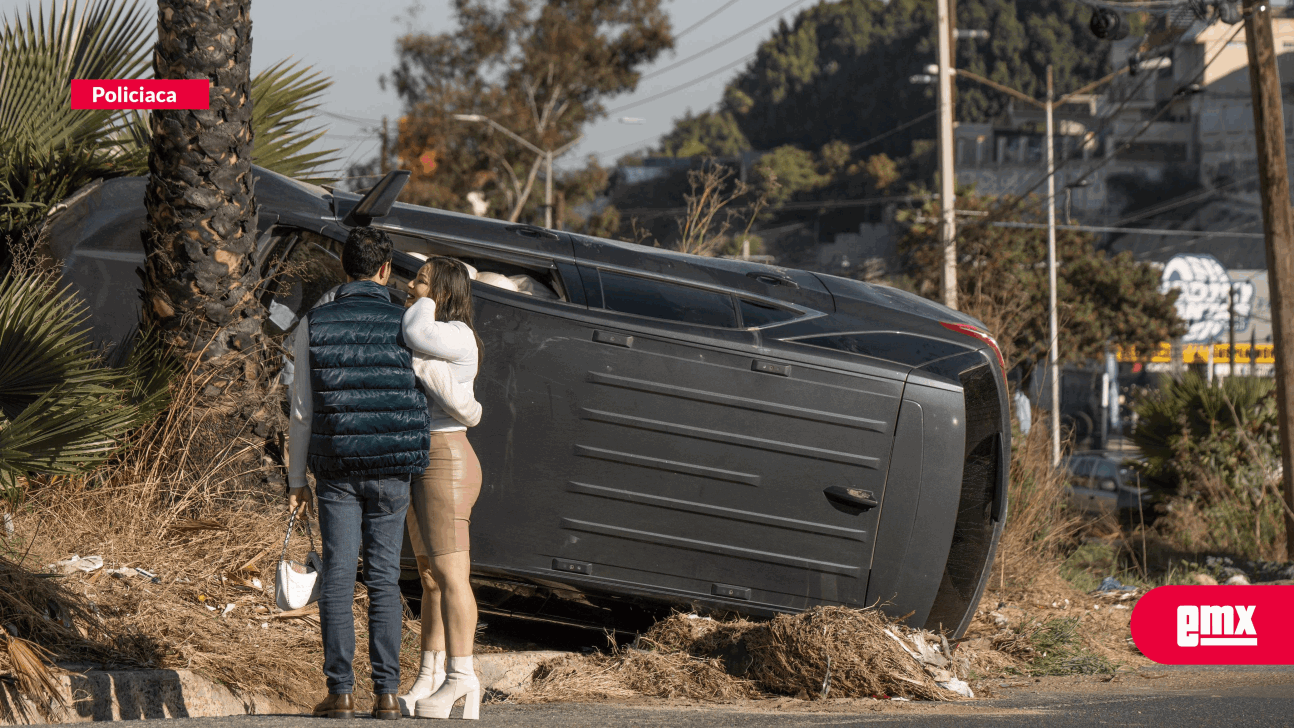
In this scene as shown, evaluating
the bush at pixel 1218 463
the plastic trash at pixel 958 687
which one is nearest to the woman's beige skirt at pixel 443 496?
the plastic trash at pixel 958 687

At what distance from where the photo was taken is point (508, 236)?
5.42 m

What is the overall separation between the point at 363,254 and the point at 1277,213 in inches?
Answer: 410

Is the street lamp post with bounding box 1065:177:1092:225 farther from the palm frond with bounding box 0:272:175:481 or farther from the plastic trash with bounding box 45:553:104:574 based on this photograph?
the plastic trash with bounding box 45:553:104:574

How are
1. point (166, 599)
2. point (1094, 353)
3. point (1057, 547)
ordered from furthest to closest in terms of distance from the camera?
point (1094, 353) → point (1057, 547) → point (166, 599)

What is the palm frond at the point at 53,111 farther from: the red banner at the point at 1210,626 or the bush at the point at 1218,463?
the bush at the point at 1218,463

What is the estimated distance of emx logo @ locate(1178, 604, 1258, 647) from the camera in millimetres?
6621

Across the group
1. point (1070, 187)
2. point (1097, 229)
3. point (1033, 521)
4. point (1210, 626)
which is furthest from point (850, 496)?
point (1097, 229)

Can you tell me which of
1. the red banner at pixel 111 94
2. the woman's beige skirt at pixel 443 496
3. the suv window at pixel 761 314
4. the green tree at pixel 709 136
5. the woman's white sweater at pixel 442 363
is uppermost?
the green tree at pixel 709 136

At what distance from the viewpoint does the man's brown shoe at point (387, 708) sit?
153 inches

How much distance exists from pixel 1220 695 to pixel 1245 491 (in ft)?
26.8

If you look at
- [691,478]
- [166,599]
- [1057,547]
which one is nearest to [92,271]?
[166,599]

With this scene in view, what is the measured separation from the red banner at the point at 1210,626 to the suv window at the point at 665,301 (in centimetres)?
304

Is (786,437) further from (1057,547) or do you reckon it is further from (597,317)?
(1057,547)

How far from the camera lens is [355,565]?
3975 mm
